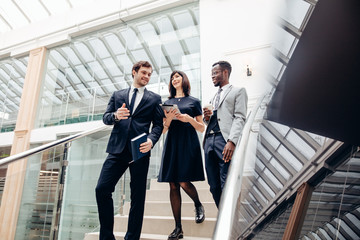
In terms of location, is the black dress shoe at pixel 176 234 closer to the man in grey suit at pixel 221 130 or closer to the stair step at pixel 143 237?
the stair step at pixel 143 237

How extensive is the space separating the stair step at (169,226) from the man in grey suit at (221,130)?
0.57m

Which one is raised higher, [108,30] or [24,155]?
[108,30]

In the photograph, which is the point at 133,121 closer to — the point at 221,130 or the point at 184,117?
the point at 184,117

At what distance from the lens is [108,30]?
7332 millimetres

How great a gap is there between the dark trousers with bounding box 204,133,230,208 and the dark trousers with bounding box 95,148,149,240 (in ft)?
1.57

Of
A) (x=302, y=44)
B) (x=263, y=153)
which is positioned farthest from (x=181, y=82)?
(x=263, y=153)

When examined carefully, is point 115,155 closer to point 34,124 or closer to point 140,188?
point 140,188

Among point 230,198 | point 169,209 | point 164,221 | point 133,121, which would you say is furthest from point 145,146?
point 169,209

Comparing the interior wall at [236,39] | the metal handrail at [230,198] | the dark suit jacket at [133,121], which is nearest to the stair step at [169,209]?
the dark suit jacket at [133,121]

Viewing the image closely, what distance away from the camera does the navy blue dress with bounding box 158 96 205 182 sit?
2.21 m

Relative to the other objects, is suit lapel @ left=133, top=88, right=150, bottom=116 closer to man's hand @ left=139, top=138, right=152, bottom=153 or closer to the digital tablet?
the digital tablet

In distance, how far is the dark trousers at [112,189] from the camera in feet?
6.20

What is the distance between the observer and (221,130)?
76.8 inches

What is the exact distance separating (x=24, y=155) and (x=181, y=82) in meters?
1.42
